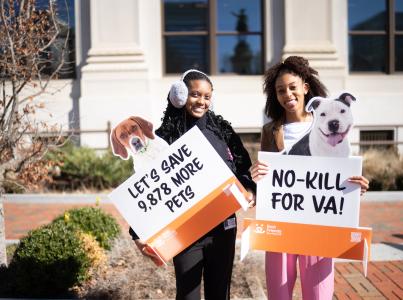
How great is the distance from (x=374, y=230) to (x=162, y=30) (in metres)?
7.99

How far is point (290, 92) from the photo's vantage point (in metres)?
2.83

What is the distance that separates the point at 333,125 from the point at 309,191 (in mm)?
411

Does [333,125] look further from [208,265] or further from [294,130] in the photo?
[208,265]

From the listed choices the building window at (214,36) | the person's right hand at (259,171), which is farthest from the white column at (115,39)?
the person's right hand at (259,171)

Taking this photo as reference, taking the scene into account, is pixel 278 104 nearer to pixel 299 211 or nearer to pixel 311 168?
pixel 311 168

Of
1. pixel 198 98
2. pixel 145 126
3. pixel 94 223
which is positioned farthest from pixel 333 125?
pixel 94 223

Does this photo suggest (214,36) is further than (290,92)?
Yes

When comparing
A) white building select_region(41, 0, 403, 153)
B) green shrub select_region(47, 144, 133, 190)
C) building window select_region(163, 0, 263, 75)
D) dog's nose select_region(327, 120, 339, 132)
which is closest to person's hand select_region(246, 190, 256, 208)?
dog's nose select_region(327, 120, 339, 132)

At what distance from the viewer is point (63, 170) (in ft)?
30.8

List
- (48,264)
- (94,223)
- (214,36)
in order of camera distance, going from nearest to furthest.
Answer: (48,264) < (94,223) < (214,36)

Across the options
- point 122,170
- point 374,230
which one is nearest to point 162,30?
point 122,170

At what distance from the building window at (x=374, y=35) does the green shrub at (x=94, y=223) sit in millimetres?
9874

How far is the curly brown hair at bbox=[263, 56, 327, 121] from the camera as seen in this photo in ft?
9.41

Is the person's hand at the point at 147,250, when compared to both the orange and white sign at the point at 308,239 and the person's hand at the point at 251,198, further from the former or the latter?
the person's hand at the point at 251,198
